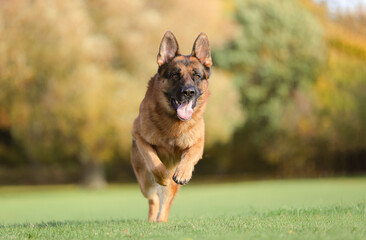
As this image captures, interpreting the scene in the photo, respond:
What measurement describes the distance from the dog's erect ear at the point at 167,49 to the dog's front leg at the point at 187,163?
3.84 feet

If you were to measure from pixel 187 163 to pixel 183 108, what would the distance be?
750mm

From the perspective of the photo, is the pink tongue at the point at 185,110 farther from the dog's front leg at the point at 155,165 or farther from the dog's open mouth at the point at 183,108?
the dog's front leg at the point at 155,165

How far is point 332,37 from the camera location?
36500 millimetres

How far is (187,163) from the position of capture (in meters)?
6.92

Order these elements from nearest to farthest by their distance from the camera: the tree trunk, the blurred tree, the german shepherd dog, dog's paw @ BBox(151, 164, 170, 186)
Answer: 1. dog's paw @ BBox(151, 164, 170, 186)
2. the german shepherd dog
3. the blurred tree
4. the tree trunk

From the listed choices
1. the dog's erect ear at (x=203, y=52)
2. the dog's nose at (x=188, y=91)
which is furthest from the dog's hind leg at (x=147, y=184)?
the dog's erect ear at (x=203, y=52)

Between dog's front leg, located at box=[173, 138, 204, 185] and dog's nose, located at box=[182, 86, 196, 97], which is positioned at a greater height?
dog's nose, located at box=[182, 86, 196, 97]

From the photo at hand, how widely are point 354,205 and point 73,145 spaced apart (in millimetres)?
17235

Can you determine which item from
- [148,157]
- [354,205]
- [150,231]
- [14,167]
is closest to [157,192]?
[148,157]

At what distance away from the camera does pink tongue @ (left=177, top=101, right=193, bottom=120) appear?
715 centimetres

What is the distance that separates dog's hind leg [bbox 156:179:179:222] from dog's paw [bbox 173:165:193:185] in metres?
0.98

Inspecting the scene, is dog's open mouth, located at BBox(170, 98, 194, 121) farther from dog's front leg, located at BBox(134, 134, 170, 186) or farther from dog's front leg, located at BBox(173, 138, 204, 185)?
dog's front leg, located at BBox(134, 134, 170, 186)

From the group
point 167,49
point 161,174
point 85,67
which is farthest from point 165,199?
point 85,67

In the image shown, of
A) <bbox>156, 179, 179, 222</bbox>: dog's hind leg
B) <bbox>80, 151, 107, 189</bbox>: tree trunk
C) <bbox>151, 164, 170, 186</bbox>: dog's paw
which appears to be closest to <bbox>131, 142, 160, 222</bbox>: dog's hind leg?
<bbox>156, 179, 179, 222</bbox>: dog's hind leg
